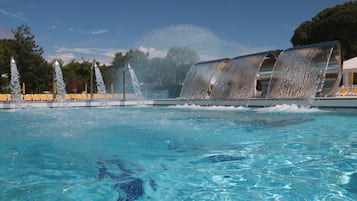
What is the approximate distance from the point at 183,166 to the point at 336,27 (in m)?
29.0

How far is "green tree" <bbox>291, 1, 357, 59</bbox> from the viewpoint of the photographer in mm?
27641

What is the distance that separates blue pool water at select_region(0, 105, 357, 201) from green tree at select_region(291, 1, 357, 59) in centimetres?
2428

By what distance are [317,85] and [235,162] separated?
12589 mm

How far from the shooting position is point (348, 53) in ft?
98.1

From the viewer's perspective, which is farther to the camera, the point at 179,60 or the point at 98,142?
the point at 179,60

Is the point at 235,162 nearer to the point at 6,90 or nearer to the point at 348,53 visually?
the point at 348,53

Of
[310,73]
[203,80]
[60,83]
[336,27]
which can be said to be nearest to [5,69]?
[60,83]

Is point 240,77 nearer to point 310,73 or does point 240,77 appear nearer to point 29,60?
point 310,73

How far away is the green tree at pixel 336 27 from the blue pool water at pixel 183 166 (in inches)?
956

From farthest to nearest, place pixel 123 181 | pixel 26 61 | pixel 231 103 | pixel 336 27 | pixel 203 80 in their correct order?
pixel 26 61, pixel 336 27, pixel 203 80, pixel 231 103, pixel 123 181

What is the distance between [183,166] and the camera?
15.1 feet

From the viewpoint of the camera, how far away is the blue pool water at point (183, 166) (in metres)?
3.46

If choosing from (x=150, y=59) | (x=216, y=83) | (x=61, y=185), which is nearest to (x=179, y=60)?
(x=150, y=59)

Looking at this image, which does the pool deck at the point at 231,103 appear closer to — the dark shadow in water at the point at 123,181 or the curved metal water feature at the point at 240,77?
the curved metal water feature at the point at 240,77
